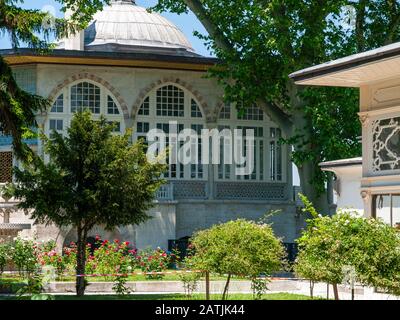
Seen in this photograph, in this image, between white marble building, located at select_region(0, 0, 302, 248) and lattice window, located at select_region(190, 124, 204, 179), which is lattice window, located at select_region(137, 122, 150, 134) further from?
lattice window, located at select_region(190, 124, 204, 179)

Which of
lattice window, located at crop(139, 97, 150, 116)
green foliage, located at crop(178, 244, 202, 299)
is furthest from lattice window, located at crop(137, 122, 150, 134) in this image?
green foliage, located at crop(178, 244, 202, 299)

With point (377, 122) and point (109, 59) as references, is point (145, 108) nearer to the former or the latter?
point (109, 59)

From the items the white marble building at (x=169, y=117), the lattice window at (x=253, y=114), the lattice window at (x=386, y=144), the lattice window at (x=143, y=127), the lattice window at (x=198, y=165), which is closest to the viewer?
the lattice window at (x=386, y=144)

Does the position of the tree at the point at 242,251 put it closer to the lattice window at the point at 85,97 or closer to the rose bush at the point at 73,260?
the rose bush at the point at 73,260

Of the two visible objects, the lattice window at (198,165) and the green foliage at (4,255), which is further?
the lattice window at (198,165)

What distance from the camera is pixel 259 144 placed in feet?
116

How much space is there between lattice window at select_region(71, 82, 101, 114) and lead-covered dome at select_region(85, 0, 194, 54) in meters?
5.49

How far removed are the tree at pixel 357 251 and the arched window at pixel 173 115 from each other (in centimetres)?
2129

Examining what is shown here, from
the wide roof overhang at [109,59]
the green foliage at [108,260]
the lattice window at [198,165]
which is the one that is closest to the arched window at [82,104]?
the wide roof overhang at [109,59]

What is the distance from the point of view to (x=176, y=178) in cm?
3438

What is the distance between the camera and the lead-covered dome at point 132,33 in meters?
40.2

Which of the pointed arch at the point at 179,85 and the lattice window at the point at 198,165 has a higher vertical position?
the pointed arch at the point at 179,85

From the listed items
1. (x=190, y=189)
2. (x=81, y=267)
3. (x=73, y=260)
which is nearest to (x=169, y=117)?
(x=190, y=189)

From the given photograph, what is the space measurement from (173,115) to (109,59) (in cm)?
304
